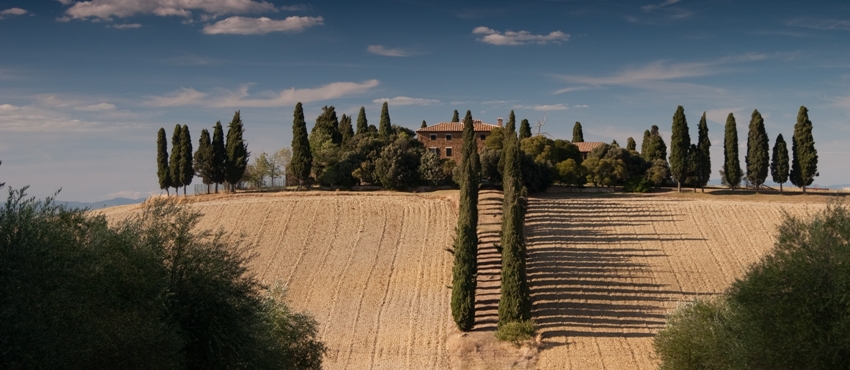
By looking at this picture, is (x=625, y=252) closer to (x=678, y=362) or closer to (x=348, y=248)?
(x=348, y=248)

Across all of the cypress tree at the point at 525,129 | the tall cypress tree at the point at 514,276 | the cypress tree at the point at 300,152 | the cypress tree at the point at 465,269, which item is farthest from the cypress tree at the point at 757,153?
the cypress tree at the point at 300,152

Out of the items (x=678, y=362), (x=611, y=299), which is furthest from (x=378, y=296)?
(x=678, y=362)

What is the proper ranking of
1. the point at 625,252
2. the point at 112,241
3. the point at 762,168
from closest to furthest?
the point at 112,241
the point at 625,252
the point at 762,168

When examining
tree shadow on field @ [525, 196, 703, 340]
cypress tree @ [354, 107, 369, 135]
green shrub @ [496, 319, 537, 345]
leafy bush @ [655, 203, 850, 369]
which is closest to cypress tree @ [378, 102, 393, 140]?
cypress tree @ [354, 107, 369, 135]

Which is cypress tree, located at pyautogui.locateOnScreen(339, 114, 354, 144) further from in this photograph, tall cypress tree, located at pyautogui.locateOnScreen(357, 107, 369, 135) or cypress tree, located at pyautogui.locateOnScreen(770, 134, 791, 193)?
cypress tree, located at pyautogui.locateOnScreen(770, 134, 791, 193)

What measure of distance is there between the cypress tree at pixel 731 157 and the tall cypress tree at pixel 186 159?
5000 centimetres

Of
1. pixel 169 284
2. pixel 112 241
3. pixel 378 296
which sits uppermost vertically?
pixel 112 241

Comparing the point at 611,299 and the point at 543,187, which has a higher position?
the point at 543,187

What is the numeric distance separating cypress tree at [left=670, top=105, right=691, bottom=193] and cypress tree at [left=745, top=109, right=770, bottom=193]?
A: 19.0 ft

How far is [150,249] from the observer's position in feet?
61.7

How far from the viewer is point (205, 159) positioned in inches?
2717

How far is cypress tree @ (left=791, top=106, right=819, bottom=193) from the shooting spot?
66.6 meters

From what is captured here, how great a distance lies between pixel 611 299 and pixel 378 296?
13.0 metres

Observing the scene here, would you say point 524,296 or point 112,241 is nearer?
point 112,241
